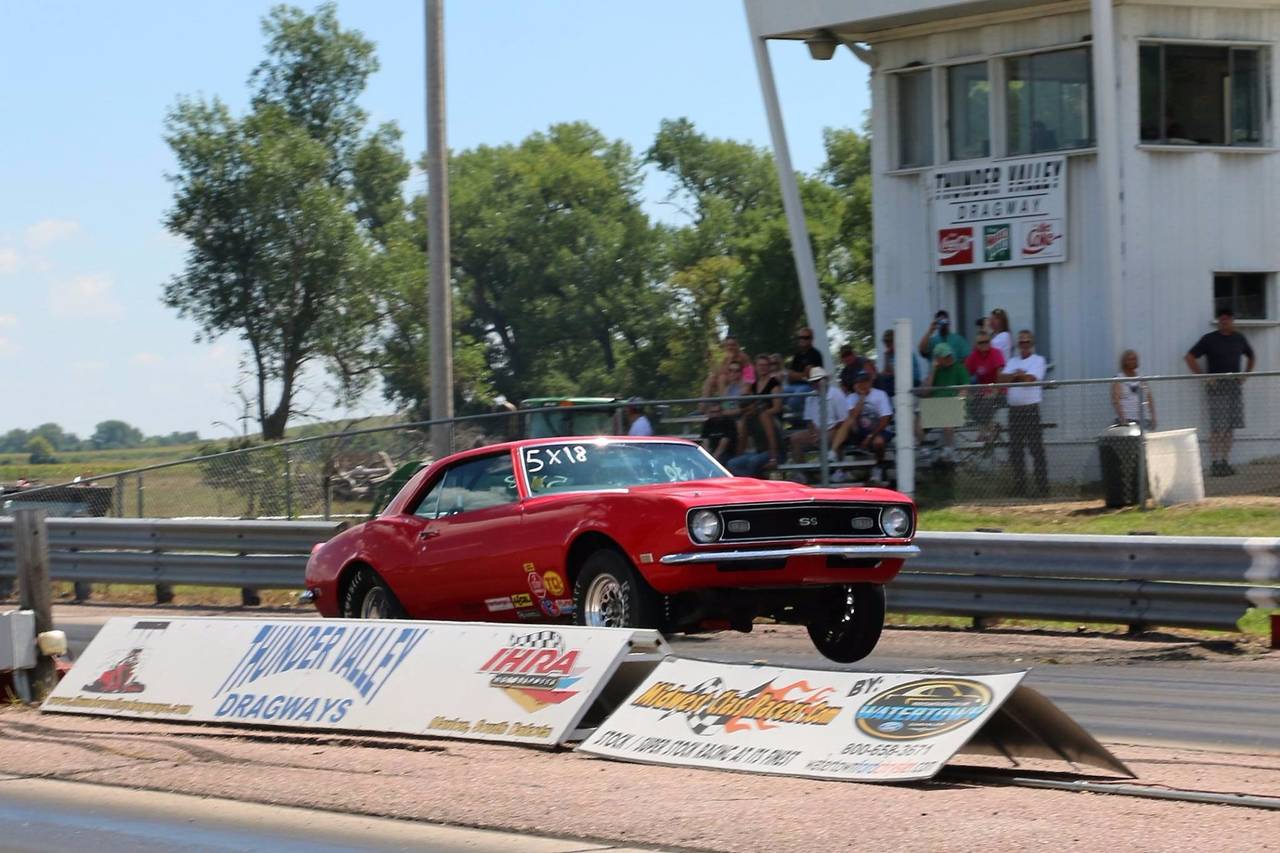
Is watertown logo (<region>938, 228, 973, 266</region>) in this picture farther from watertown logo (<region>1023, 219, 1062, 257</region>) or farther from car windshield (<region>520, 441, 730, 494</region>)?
car windshield (<region>520, 441, 730, 494</region>)

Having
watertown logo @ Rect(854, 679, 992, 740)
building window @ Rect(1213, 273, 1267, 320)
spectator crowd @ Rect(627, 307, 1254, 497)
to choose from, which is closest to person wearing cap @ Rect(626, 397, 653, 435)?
spectator crowd @ Rect(627, 307, 1254, 497)

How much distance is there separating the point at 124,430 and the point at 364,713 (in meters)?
103

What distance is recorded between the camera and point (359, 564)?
511 inches

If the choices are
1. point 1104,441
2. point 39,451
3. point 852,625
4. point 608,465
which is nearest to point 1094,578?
point 852,625

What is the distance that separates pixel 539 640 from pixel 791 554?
7.41ft

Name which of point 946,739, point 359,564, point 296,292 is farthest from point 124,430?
point 946,739

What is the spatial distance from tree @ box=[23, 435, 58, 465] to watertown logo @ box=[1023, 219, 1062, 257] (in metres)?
43.0

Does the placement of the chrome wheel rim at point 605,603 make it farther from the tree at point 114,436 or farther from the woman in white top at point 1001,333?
the tree at point 114,436

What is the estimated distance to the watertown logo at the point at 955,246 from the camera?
2427 cm

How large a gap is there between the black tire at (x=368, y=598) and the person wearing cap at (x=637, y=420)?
5.91 m

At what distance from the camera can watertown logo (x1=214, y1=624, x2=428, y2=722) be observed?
358 inches

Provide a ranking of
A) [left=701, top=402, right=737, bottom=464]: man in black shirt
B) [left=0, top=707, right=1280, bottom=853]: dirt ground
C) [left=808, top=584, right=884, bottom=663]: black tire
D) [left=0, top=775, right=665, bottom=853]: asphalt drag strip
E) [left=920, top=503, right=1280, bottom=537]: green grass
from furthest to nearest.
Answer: [left=701, top=402, right=737, bottom=464]: man in black shirt → [left=920, top=503, right=1280, bottom=537]: green grass → [left=808, top=584, right=884, bottom=663]: black tire → [left=0, top=775, right=665, bottom=853]: asphalt drag strip → [left=0, top=707, right=1280, bottom=853]: dirt ground

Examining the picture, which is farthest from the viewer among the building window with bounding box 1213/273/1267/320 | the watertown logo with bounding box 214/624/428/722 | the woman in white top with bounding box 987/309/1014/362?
the building window with bounding box 1213/273/1267/320

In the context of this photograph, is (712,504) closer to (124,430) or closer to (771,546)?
(771,546)
